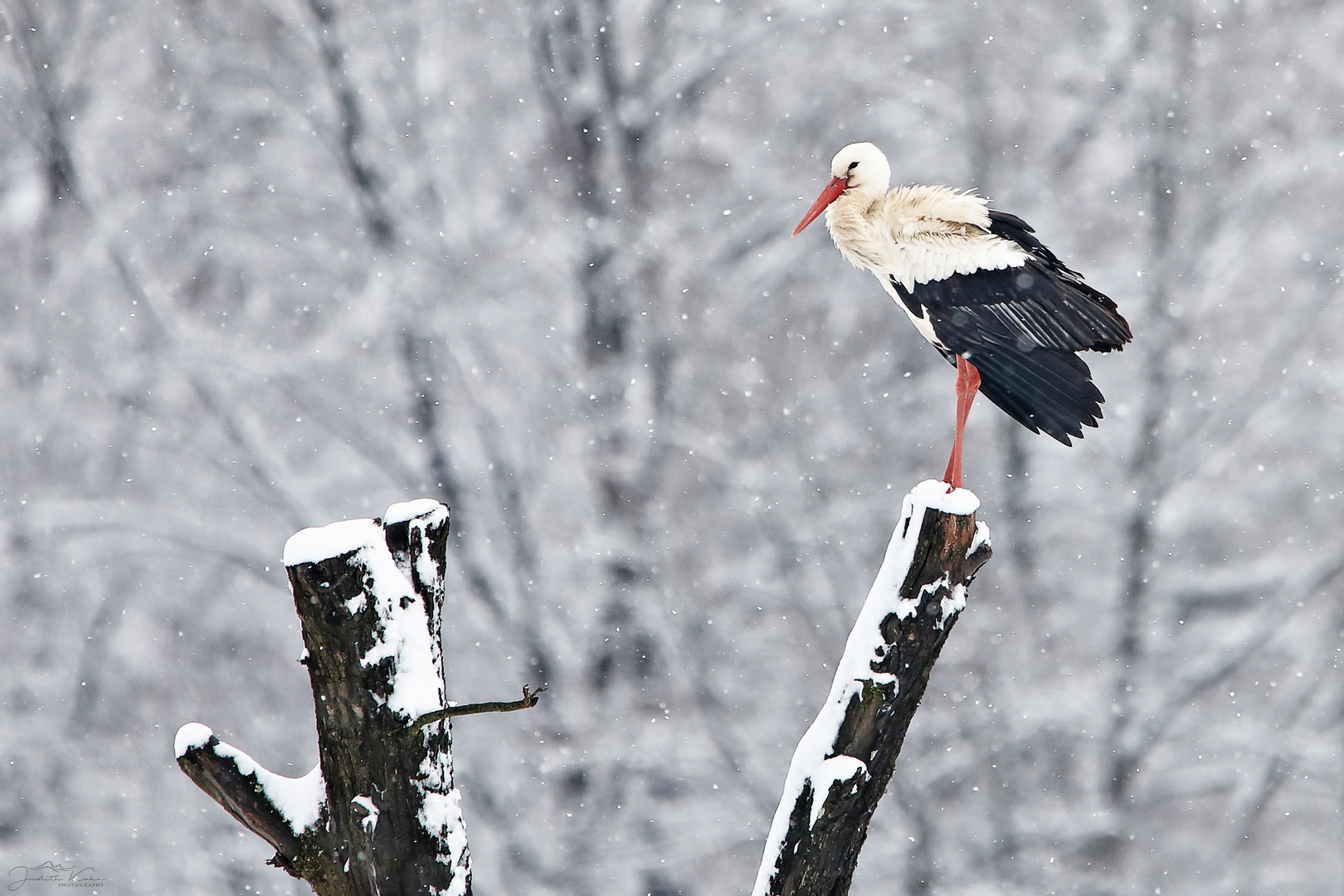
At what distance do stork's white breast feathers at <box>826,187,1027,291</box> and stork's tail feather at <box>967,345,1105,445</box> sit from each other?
0.27m

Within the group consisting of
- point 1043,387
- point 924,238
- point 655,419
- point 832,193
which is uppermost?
point 655,419

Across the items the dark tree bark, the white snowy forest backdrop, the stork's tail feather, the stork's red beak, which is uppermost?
the white snowy forest backdrop

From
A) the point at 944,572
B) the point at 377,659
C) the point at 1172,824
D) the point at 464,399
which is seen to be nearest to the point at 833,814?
the point at 944,572

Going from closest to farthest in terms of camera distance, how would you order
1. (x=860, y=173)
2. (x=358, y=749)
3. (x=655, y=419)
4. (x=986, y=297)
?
1. (x=358, y=749)
2. (x=986, y=297)
3. (x=860, y=173)
4. (x=655, y=419)

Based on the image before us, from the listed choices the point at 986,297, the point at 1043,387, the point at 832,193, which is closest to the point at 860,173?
the point at 832,193

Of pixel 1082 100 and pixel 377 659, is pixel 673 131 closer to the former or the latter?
pixel 1082 100

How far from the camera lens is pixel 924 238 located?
2.84m

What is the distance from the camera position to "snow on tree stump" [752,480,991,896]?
7.13ft

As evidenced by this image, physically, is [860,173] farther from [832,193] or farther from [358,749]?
[358,749]

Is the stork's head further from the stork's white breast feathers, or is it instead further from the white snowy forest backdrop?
the white snowy forest backdrop

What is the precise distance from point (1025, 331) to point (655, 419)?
473 centimetres

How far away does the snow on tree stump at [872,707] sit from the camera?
2.17 metres

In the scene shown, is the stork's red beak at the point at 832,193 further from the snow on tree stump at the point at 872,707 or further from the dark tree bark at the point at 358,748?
the dark tree bark at the point at 358,748

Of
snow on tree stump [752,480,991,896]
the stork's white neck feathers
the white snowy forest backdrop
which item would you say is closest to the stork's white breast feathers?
the stork's white neck feathers
